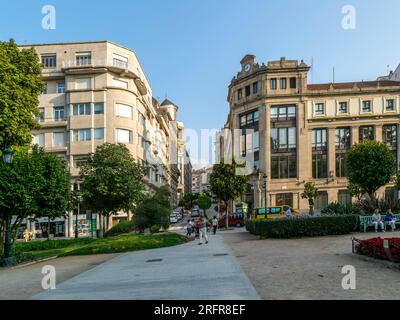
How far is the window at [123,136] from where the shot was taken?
4922cm

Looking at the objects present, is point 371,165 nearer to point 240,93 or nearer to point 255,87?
point 255,87

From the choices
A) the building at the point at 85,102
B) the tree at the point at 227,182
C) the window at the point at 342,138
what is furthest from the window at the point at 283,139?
the building at the point at 85,102

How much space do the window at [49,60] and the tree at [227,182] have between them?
2614 cm

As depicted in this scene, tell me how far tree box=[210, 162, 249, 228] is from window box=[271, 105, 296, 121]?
54.4 ft

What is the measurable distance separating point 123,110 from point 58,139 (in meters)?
9.20

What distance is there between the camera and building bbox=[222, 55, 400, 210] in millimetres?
55000

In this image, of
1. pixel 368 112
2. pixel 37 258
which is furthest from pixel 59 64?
pixel 368 112

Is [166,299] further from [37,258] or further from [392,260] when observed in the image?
[37,258]

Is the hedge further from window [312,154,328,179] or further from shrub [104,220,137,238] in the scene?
window [312,154,328,179]

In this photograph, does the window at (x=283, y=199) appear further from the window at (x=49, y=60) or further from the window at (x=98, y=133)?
the window at (x=49, y=60)

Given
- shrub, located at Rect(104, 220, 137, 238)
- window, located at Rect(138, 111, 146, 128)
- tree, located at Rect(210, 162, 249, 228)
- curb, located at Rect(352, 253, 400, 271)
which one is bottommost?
shrub, located at Rect(104, 220, 137, 238)

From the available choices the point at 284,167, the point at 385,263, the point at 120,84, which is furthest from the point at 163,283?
the point at 284,167

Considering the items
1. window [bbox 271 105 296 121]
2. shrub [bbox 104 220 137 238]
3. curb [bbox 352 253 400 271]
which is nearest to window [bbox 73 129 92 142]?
shrub [bbox 104 220 137 238]

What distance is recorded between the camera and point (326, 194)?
54.8 m
